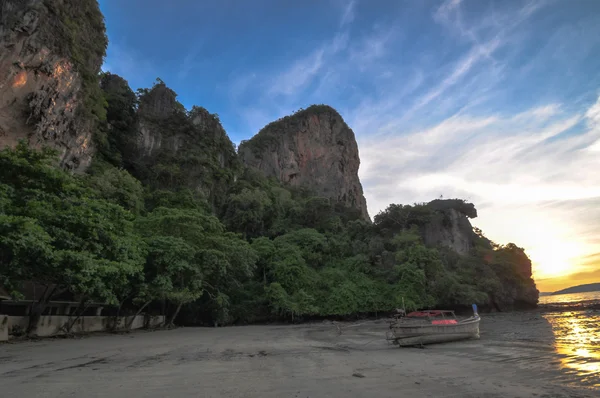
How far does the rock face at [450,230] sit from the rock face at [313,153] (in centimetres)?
3853

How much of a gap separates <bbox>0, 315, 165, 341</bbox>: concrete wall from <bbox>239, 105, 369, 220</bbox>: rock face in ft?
207

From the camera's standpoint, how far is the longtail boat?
15.4m

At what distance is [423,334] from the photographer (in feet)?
51.1

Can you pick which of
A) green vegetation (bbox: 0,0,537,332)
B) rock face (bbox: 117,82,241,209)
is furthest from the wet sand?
rock face (bbox: 117,82,241,209)

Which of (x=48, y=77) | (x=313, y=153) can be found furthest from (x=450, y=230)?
(x=313, y=153)

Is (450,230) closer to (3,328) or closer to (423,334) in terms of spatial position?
(423,334)

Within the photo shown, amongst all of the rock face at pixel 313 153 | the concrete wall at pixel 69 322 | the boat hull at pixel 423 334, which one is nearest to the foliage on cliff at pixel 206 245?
the concrete wall at pixel 69 322

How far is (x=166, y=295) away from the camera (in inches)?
946

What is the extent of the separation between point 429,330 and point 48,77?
37.3m

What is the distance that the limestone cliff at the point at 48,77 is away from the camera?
28453mm

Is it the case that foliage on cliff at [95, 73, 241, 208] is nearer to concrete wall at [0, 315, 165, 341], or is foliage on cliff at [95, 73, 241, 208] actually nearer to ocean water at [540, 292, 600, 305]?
concrete wall at [0, 315, 165, 341]

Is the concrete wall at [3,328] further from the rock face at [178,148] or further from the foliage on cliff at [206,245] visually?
the rock face at [178,148]

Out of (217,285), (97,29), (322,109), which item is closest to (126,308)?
(217,285)

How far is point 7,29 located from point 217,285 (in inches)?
1116
